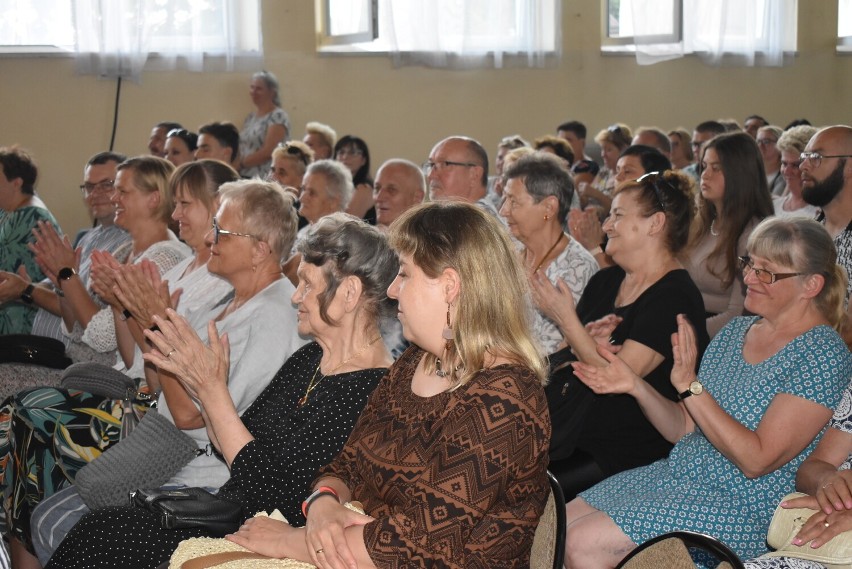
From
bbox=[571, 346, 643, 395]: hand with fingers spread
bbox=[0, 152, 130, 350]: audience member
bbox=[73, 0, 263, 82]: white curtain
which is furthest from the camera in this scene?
bbox=[73, 0, 263, 82]: white curtain

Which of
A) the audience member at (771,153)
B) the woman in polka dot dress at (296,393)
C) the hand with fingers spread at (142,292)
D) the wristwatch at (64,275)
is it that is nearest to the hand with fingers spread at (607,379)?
the woman in polka dot dress at (296,393)

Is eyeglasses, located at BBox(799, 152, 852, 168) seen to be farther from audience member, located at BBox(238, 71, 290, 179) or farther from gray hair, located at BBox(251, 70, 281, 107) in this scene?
gray hair, located at BBox(251, 70, 281, 107)

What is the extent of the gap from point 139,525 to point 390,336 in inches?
47.8

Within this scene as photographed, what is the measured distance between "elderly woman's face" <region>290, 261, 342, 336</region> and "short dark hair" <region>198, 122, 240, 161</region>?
4.31m

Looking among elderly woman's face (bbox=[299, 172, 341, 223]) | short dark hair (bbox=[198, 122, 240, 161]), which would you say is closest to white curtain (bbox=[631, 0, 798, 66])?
short dark hair (bbox=[198, 122, 240, 161])

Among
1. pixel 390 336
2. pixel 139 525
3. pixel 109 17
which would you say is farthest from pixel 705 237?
pixel 109 17

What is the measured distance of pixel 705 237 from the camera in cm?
432

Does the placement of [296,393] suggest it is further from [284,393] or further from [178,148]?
[178,148]

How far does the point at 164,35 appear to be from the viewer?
25.9ft

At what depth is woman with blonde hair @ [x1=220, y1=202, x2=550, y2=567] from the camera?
5.75ft

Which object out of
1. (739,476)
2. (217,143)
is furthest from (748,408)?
(217,143)

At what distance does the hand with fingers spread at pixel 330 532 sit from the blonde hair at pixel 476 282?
329mm

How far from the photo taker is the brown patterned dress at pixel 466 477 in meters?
1.74

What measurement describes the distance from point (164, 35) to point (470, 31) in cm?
251
